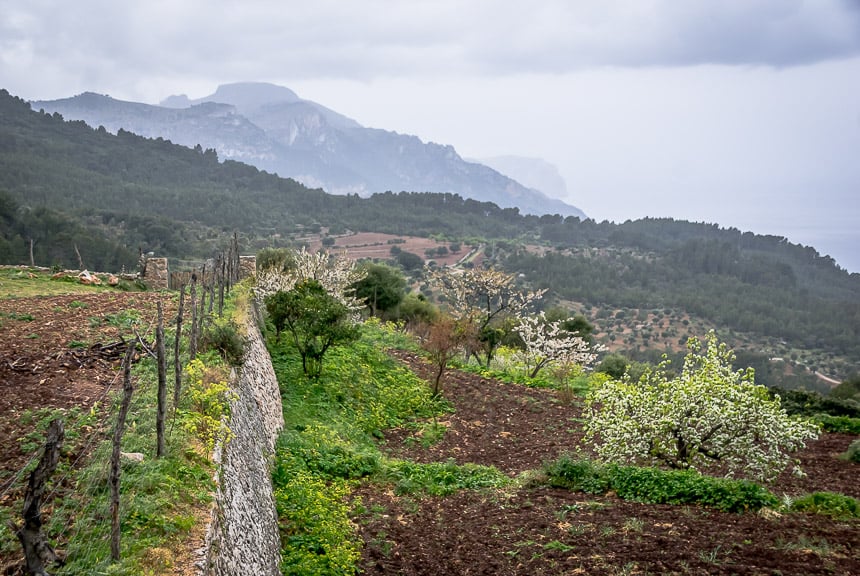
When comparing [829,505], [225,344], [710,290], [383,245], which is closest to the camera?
[829,505]

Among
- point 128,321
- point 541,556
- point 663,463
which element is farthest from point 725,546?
point 128,321

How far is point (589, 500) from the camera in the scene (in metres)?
10.6

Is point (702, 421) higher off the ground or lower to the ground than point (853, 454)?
higher

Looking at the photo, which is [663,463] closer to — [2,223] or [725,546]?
[725,546]

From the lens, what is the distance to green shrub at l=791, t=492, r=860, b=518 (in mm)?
9367

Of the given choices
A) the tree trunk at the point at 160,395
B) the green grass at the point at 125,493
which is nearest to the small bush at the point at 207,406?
the green grass at the point at 125,493

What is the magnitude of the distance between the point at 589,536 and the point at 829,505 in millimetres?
4326

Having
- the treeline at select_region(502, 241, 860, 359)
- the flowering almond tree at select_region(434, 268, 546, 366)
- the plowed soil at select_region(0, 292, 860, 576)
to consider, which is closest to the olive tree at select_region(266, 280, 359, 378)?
the plowed soil at select_region(0, 292, 860, 576)

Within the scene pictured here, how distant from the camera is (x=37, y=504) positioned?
4.16 m

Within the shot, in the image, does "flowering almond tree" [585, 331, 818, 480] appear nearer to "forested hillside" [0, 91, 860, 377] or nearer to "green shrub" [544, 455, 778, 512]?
"green shrub" [544, 455, 778, 512]

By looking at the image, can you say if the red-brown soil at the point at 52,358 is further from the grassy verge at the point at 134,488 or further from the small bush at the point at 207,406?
the small bush at the point at 207,406

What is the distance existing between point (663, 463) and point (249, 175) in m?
141

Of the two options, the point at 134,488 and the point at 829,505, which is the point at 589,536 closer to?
the point at 829,505

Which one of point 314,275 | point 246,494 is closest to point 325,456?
point 246,494
